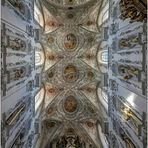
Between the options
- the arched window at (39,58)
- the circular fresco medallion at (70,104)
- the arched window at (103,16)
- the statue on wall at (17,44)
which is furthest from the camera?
the circular fresco medallion at (70,104)

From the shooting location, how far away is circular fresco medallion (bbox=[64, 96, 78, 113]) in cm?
2573

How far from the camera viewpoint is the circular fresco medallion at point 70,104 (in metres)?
25.7

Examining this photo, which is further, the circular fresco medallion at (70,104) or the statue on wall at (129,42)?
the circular fresco medallion at (70,104)

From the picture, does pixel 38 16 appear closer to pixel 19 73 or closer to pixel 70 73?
pixel 70 73

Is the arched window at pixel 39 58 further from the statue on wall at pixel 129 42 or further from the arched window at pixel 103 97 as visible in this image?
the statue on wall at pixel 129 42

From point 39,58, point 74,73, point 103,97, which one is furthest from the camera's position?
point 74,73

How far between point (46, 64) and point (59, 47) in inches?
95.6

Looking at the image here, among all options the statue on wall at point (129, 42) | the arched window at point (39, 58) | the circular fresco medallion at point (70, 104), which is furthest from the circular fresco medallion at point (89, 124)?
the statue on wall at point (129, 42)

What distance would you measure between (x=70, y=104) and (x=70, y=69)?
12.9ft

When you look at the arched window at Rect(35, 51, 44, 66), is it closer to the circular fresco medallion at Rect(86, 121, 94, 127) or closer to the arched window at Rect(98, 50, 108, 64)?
the arched window at Rect(98, 50, 108, 64)

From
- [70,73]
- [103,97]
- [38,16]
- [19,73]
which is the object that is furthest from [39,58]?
[19,73]

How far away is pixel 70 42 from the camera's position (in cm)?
2614

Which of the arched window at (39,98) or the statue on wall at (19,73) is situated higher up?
the statue on wall at (19,73)

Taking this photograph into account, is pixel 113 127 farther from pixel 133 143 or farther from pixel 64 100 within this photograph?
pixel 64 100
